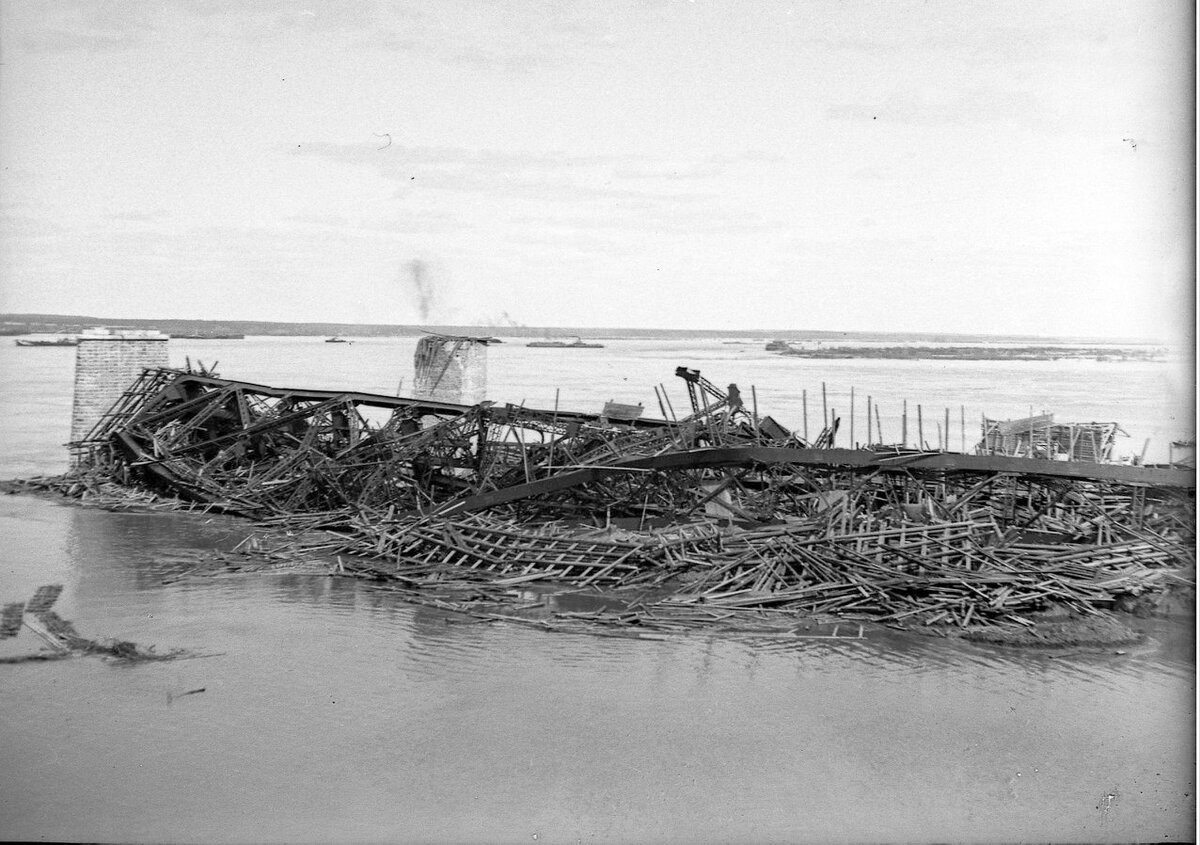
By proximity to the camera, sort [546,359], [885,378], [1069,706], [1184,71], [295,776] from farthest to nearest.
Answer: [546,359]
[885,378]
[1184,71]
[1069,706]
[295,776]

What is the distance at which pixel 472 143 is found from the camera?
942 cm

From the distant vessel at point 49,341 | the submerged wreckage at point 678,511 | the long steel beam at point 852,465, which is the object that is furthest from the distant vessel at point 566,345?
the long steel beam at point 852,465

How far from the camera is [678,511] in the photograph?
949 cm

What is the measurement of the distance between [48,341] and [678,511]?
20.0 ft

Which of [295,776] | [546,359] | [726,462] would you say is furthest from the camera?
[546,359]

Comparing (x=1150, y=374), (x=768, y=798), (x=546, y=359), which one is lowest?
(x=768, y=798)

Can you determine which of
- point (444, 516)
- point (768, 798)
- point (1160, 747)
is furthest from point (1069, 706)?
point (444, 516)

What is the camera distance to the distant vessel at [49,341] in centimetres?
817

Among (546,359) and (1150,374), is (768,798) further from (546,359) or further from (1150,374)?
(546,359)

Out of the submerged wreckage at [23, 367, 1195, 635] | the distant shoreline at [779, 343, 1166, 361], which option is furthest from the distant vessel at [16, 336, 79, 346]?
the distant shoreline at [779, 343, 1166, 361]

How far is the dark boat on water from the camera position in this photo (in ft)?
26.6

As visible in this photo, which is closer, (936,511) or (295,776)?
(295,776)

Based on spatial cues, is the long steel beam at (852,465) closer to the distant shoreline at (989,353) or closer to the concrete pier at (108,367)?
the distant shoreline at (989,353)

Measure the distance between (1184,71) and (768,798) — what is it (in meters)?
5.91
